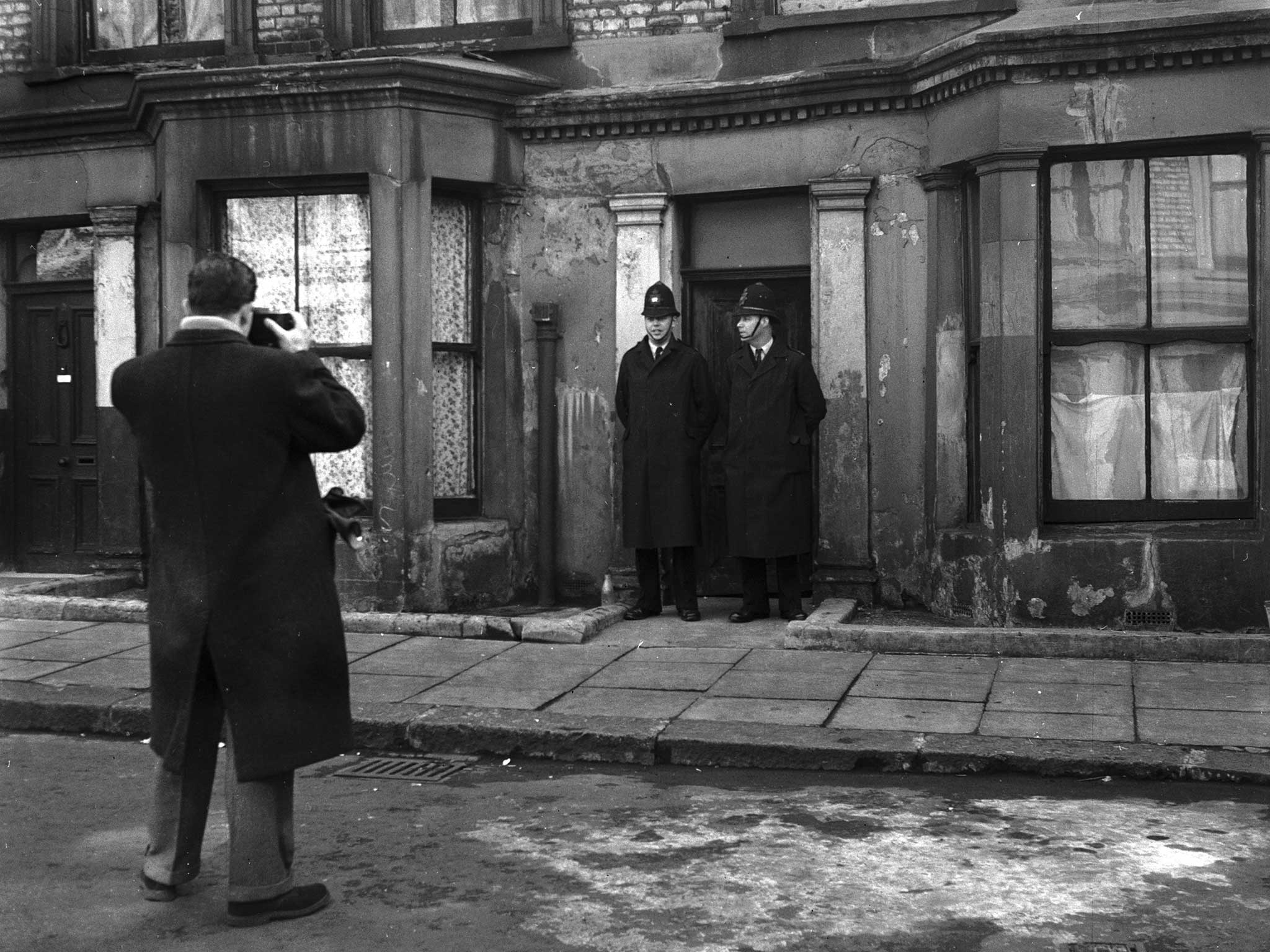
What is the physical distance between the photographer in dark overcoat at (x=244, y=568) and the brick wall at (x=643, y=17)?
6.68 metres

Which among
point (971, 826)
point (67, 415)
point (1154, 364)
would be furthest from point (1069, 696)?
point (67, 415)

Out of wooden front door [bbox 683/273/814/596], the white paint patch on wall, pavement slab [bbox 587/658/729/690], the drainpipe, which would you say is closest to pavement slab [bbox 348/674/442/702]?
pavement slab [bbox 587/658/729/690]

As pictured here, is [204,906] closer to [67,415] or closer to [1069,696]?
[1069,696]

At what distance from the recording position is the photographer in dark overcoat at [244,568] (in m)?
4.34

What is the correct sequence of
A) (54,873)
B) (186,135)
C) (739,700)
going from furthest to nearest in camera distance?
(186,135), (739,700), (54,873)

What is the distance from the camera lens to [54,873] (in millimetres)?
4867

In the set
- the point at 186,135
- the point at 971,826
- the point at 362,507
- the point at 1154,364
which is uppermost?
the point at 186,135

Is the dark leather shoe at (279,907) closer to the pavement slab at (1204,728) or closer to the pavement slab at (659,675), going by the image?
the pavement slab at (659,675)

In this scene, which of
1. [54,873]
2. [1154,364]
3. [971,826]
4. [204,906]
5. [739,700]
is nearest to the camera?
[204,906]

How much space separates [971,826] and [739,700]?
2033mm

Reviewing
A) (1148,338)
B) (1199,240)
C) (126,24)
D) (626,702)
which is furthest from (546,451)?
(126,24)

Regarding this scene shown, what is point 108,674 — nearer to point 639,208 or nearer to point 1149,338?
point 639,208

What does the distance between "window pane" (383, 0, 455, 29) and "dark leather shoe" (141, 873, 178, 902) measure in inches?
308

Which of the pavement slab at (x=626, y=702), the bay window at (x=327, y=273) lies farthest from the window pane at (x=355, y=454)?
the pavement slab at (x=626, y=702)
